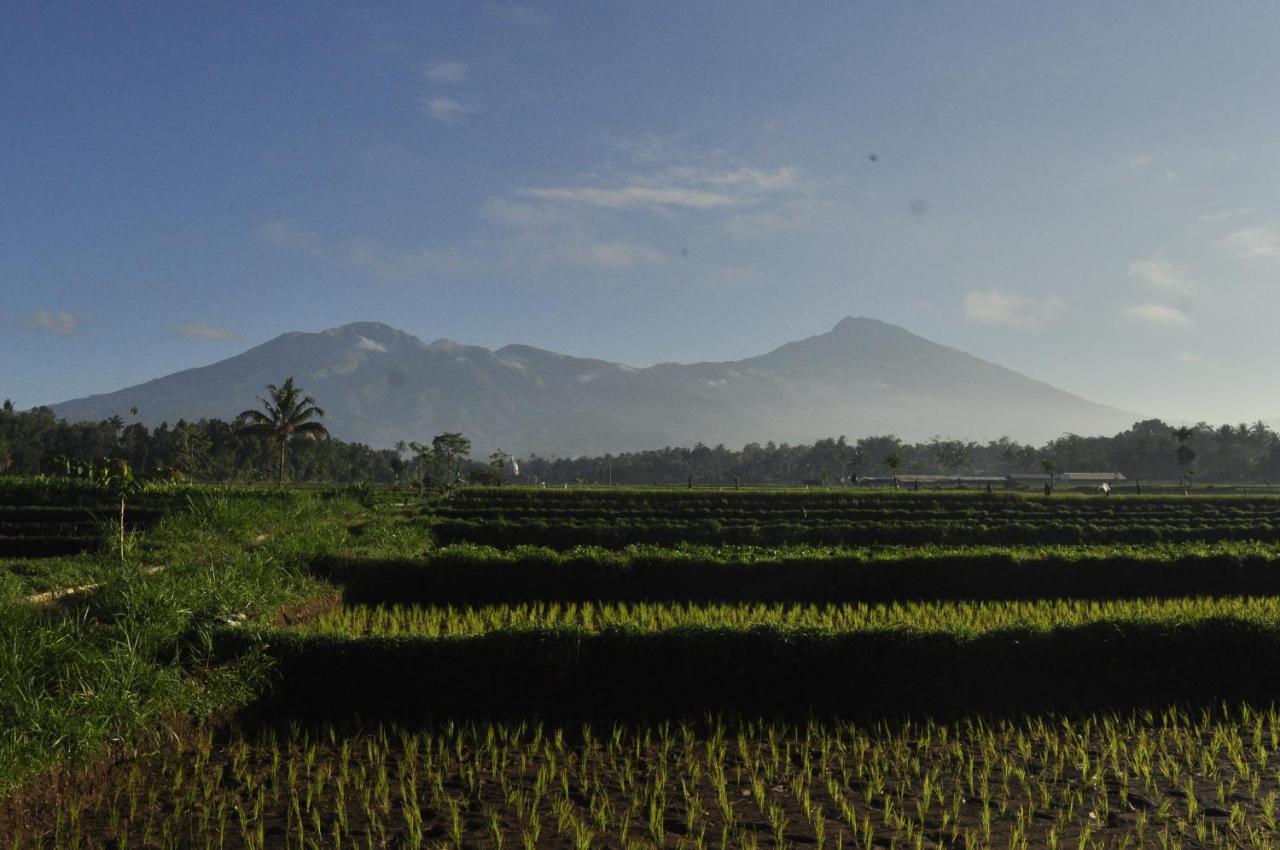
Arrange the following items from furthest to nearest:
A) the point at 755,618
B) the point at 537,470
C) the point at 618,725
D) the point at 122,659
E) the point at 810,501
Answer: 1. the point at 537,470
2. the point at 810,501
3. the point at 755,618
4. the point at 618,725
5. the point at 122,659

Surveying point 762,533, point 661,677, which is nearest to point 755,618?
point 661,677

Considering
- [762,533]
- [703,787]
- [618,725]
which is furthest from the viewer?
[762,533]

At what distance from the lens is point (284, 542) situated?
60.5 feet

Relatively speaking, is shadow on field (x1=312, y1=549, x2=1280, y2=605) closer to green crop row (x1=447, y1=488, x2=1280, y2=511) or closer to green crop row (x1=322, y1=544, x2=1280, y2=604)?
green crop row (x1=322, y1=544, x2=1280, y2=604)

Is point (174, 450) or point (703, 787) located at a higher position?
point (174, 450)

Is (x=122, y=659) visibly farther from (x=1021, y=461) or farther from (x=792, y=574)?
(x=1021, y=461)

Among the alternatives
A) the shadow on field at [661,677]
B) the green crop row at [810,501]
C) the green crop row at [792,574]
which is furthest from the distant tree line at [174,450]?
the shadow on field at [661,677]

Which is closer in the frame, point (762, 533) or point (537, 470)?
Answer: point (762, 533)

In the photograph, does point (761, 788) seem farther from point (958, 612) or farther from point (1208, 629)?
point (958, 612)

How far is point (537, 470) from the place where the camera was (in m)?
200

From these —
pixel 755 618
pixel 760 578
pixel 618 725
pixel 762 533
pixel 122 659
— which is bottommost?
pixel 618 725

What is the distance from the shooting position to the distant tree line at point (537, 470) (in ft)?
319

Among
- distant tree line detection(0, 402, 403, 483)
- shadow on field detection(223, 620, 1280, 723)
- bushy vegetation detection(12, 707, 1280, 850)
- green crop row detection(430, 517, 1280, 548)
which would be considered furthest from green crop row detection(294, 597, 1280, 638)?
distant tree line detection(0, 402, 403, 483)

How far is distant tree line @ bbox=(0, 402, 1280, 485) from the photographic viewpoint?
319 feet
